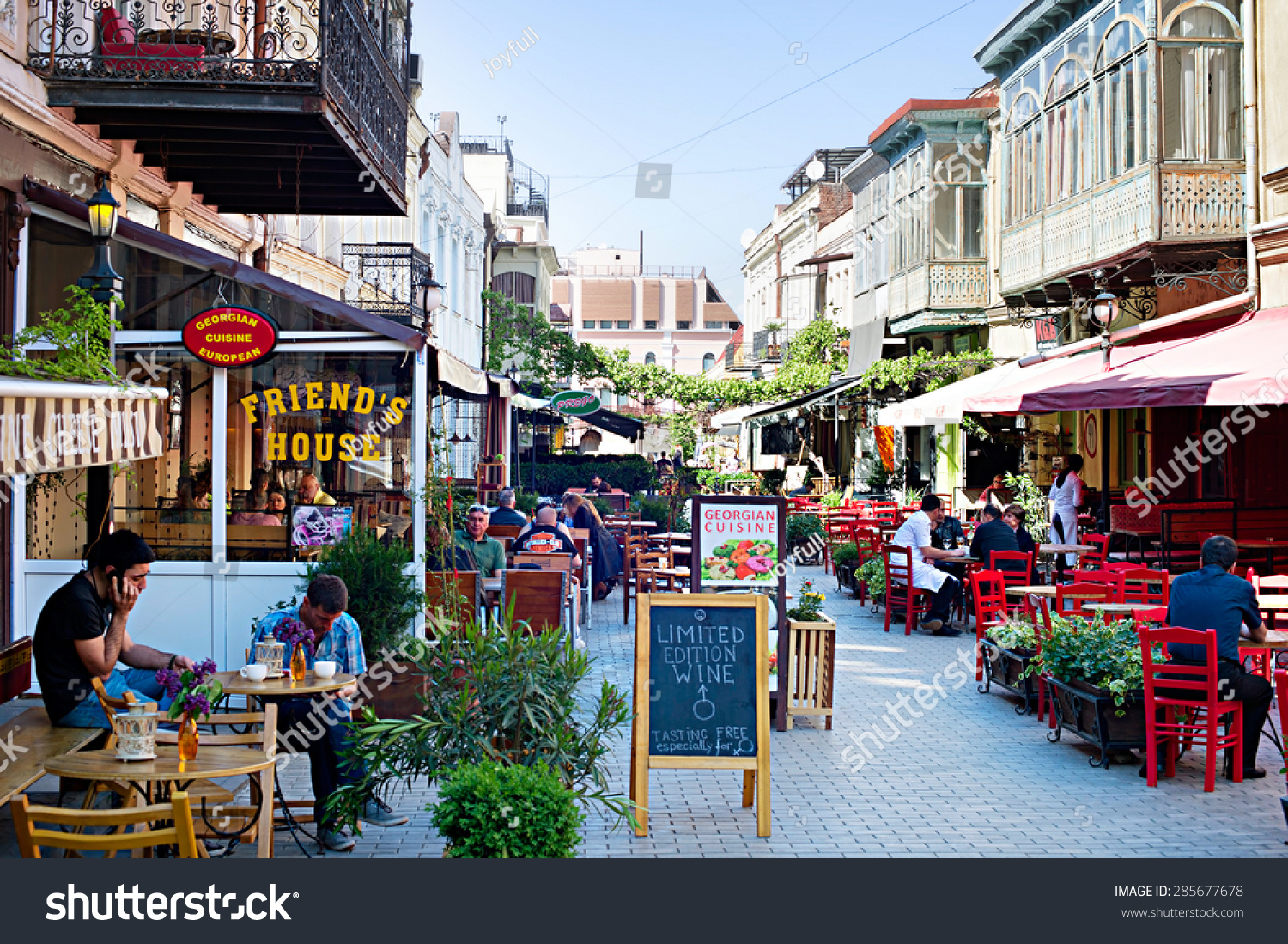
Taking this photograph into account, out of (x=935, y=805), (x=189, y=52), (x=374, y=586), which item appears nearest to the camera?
(x=935, y=805)

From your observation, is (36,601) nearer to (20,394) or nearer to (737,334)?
(20,394)

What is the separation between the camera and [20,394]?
16.1 feet

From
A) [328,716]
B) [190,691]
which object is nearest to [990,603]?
[328,716]

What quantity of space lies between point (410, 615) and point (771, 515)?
2761 mm

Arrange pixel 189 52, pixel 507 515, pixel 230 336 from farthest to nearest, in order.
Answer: pixel 507 515
pixel 189 52
pixel 230 336

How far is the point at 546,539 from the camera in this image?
12.7m

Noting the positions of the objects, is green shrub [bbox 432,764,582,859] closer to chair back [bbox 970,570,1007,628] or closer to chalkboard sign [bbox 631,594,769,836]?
chalkboard sign [bbox 631,594,769,836]

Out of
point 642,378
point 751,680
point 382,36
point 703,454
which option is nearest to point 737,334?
point 703,454

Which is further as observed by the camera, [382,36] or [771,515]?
[382,36]

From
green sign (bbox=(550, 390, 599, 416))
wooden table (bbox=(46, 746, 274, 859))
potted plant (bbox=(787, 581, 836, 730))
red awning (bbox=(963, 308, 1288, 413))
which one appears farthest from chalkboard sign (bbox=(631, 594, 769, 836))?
green sign (bbox=(550, 390, 599, 416))

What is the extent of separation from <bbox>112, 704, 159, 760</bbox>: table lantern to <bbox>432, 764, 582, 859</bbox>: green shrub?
1283mm

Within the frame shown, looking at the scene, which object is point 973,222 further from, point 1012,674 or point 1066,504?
point 1012,674

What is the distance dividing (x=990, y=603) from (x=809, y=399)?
762 inches
